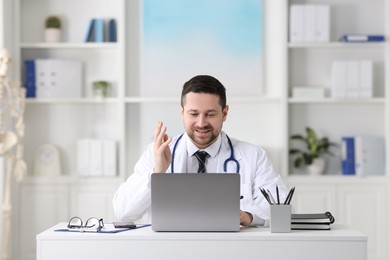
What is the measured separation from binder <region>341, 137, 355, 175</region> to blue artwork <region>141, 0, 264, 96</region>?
0.77 meters

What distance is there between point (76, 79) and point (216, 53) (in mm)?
1101

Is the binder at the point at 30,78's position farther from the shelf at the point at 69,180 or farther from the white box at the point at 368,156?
the white box at the point at 368,156

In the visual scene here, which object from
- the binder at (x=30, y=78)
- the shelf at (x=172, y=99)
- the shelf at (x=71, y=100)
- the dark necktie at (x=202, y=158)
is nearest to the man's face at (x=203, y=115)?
the dark necktie at (x=202, y=158)

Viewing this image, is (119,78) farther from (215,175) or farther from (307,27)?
(215,175)

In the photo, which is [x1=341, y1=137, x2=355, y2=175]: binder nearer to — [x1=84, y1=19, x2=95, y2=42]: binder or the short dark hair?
[x1=84, y1=19, x2=95, y2=42]: binder

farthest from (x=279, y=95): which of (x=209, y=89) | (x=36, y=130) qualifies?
(x=209, y=89)

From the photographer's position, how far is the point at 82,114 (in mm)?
5711

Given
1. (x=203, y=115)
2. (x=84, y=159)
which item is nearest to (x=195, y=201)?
(x=203, y=115)

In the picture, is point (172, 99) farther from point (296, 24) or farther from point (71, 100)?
point (296, 24)

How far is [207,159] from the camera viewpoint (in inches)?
139

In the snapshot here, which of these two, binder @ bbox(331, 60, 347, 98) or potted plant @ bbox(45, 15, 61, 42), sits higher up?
potted plant @ bbox(45, 15, 61, 42)

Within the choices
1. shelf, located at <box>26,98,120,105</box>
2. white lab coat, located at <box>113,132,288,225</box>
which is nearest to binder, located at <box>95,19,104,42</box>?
shelf, located at <box>26,98,120,105</box>

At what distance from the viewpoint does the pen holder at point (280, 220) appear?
2.81 m

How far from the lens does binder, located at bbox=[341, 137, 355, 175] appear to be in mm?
5492
